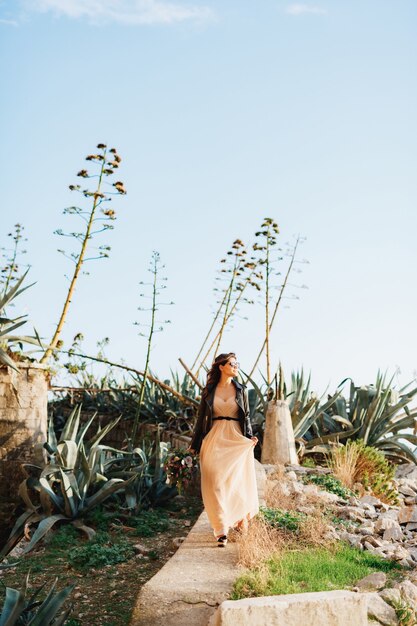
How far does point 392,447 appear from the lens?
478 inches

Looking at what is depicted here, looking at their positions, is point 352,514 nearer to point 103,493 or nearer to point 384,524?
point 384,524

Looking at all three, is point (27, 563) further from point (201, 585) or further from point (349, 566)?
point (349, 566)

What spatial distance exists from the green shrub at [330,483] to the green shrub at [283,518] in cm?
168

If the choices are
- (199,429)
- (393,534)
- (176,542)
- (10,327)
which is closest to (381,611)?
(393,534)

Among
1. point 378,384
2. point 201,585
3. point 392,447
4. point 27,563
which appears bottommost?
point 27,563

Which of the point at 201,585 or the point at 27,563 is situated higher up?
the point at 201,585

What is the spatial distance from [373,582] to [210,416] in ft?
7.65

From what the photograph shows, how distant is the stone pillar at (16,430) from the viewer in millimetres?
9117

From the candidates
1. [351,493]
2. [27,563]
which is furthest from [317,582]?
[351,493]

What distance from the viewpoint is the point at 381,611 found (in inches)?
181

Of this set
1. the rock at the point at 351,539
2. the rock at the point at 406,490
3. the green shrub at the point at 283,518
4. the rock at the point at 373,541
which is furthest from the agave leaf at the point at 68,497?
the rock at the point at 406,490

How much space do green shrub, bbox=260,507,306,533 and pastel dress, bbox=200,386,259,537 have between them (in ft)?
0.55

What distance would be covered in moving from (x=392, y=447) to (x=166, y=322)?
4.47 metres

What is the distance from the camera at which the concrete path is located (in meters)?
4.63
